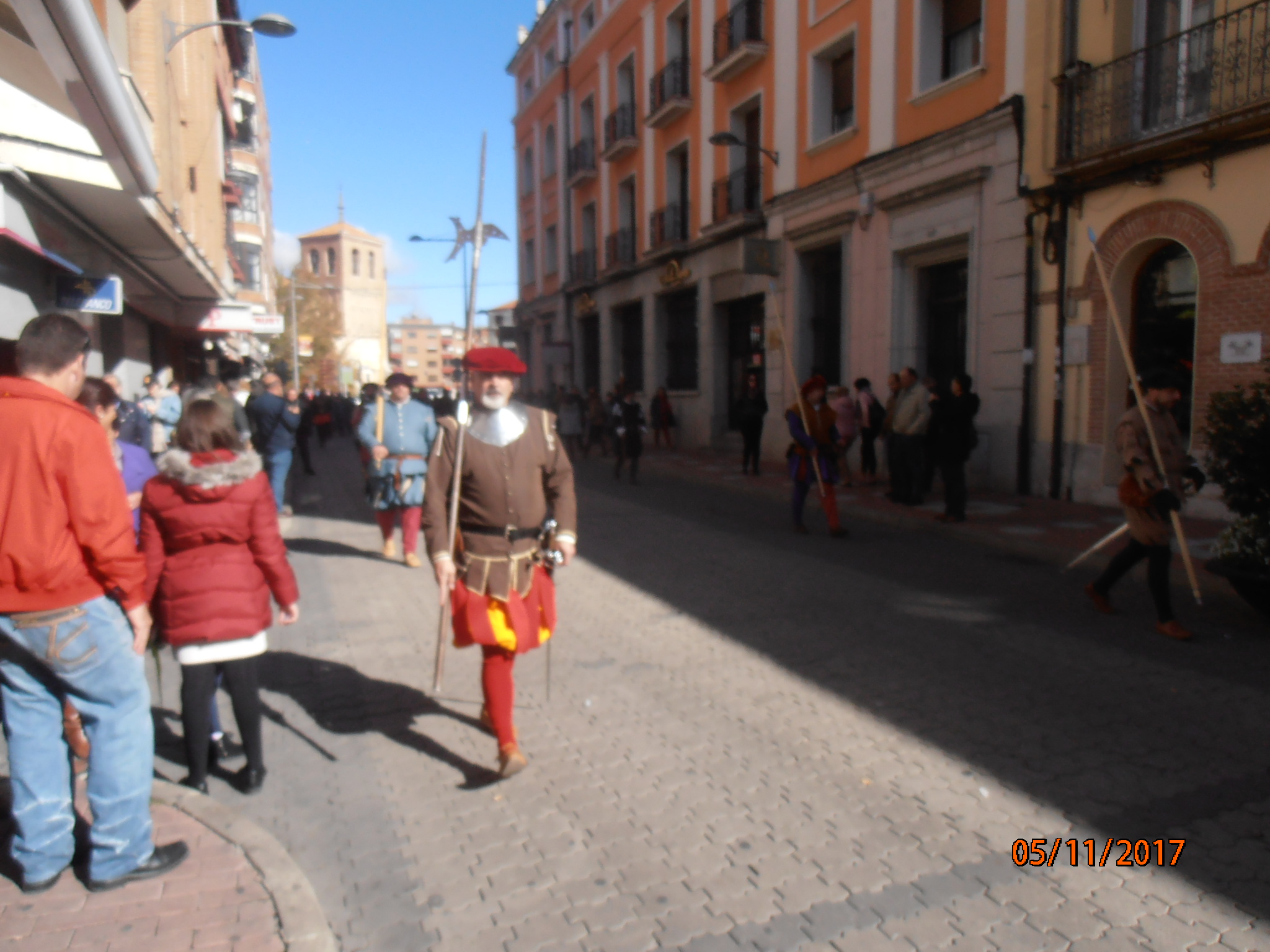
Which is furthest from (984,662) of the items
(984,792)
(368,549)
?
(368,549)

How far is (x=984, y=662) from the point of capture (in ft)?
17.5

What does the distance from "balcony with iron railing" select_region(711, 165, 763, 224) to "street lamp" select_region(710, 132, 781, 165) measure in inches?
22.5

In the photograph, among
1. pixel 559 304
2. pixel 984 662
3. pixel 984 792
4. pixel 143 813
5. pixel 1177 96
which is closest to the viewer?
pixel 143 813

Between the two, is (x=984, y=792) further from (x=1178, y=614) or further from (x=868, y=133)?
(x=868, y=133)

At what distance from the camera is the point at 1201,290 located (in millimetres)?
10430

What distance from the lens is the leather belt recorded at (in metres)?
3.92

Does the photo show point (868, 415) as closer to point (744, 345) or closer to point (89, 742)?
point (744, 345)

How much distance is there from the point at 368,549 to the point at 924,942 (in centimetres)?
776

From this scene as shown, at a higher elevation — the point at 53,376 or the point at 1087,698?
the point at 53,376

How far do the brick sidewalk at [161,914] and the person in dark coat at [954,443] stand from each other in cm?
895

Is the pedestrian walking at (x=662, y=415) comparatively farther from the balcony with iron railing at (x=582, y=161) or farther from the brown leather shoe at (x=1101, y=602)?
the brown leather shoe at (x=1101, y=602)

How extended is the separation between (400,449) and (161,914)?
5863mm

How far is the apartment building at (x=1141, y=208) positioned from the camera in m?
9.84

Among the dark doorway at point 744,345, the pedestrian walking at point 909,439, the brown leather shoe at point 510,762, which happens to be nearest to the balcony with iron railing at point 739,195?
the dark doorway at point 744,345
